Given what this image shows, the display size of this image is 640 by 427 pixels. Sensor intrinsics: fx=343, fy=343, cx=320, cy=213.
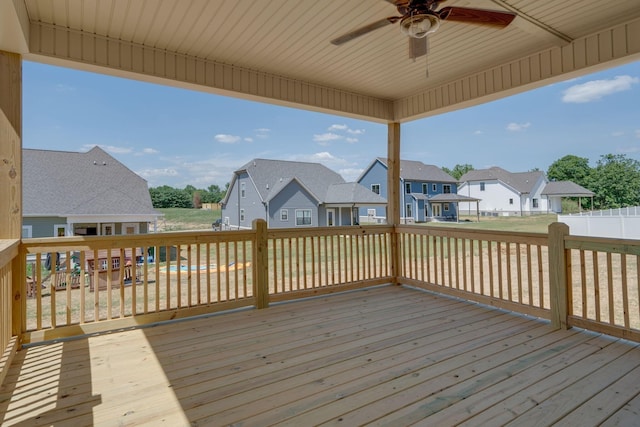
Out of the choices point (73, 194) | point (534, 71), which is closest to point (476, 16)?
point (534, 71)

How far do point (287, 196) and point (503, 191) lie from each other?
2369 mm

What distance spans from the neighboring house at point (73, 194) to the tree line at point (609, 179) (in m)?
4.06

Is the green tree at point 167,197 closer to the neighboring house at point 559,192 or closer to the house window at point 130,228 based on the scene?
the house window at point 130,228

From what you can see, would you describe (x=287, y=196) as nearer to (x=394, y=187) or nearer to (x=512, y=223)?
(x=394, y=187)

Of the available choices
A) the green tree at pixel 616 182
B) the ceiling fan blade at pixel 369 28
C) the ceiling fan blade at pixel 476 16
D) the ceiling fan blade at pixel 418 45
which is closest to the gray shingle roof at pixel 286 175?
the ceiling fan blade at pixel 369 28

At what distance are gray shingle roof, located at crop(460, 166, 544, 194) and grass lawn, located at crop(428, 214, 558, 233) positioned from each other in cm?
29

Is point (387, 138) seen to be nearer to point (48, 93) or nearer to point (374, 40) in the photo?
point (374, 40)

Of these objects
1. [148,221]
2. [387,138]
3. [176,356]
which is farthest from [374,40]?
[176,356]

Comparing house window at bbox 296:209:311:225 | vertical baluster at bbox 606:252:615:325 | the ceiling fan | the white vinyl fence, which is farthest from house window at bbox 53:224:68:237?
vertical baluster at bbox 606:252:615:325

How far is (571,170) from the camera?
316 centimetres

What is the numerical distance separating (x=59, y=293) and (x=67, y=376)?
126 cm

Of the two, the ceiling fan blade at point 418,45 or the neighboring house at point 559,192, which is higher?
the ceiling fan blade at point 418,45

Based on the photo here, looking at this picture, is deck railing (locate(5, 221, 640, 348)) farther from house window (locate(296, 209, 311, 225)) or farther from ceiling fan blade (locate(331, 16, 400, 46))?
ceiling fan blade (locate(331, 16, 400, 46))

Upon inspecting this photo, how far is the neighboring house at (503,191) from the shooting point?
334cm
